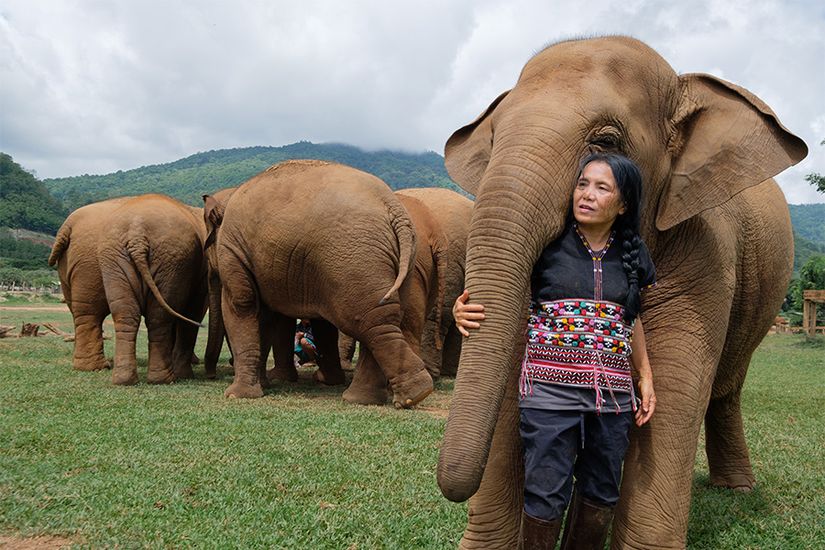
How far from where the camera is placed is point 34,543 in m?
3.85

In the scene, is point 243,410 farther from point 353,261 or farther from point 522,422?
point 522,422

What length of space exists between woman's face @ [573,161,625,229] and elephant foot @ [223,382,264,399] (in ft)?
21.5

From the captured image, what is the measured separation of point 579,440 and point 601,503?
10.5 inches

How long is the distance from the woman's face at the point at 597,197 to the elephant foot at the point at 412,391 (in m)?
5.44

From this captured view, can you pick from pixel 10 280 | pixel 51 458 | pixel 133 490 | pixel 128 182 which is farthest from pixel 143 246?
pixel 128 182

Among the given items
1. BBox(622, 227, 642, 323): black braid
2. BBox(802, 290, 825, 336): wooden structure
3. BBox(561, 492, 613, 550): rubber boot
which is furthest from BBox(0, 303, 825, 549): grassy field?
BBox(802, 290, 825, 336): wooden structure

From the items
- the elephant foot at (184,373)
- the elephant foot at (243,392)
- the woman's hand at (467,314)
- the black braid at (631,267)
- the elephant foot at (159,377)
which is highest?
the black braid at (631,267)

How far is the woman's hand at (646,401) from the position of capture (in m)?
3.14

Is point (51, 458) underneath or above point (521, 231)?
underneath

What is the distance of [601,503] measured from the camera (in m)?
3.04

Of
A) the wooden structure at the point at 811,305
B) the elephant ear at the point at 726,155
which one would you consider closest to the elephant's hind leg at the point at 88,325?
the elephant ear at the point at 726,155

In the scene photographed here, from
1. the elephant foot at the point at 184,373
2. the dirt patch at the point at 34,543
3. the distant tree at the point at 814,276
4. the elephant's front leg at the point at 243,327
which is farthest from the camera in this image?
the distant tree at the point at 814,276

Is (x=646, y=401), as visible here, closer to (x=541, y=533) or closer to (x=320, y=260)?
(x=541, y=533)

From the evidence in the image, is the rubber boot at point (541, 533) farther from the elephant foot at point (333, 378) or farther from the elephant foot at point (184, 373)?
the elephant foot at point (184, 373)
